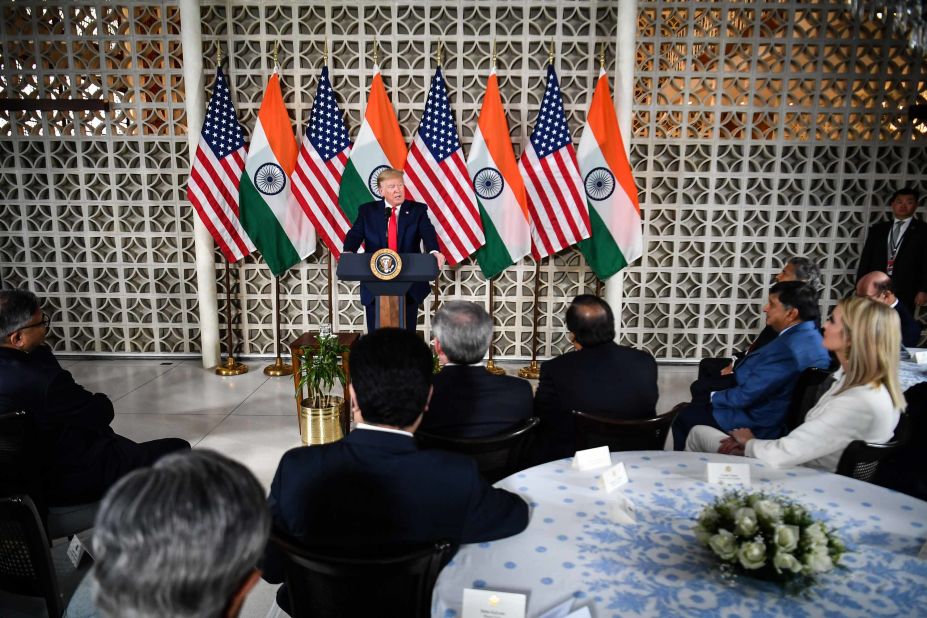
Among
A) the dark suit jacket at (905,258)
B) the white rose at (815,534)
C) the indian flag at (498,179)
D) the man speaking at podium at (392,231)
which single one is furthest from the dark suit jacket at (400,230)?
the dark suit jacket at (905,258)

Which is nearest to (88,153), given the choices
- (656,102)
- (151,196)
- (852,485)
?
(151,196)

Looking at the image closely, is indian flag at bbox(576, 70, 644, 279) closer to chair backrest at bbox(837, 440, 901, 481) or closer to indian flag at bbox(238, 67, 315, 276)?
indian flag at bbox(238, 67, 315, 276)

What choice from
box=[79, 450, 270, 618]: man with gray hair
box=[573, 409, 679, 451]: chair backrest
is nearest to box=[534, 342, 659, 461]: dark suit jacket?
box=[573, 409, 679, 451]: chair backrest

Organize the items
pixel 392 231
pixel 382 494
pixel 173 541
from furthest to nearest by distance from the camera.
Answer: pixel 392 231 < pixel 382 494 < pixel 173 541

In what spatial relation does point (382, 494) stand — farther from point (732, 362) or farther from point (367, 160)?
point (367, 160)

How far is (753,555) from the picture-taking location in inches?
51.0

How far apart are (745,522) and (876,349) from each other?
1180 mm

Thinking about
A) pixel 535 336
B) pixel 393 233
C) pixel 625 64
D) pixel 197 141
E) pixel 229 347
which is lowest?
pixel 229 347

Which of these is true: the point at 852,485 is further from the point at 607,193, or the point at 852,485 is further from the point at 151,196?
the point at 151,196

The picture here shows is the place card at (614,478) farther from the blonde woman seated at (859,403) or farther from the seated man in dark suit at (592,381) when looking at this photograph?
the seated man in dark suit at (592,381)

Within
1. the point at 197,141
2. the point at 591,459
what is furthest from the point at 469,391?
the point at 197,141

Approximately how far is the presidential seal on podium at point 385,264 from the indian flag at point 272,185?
6.28ft

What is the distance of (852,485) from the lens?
1.87m

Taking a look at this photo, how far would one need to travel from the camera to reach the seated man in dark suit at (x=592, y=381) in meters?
2.56
